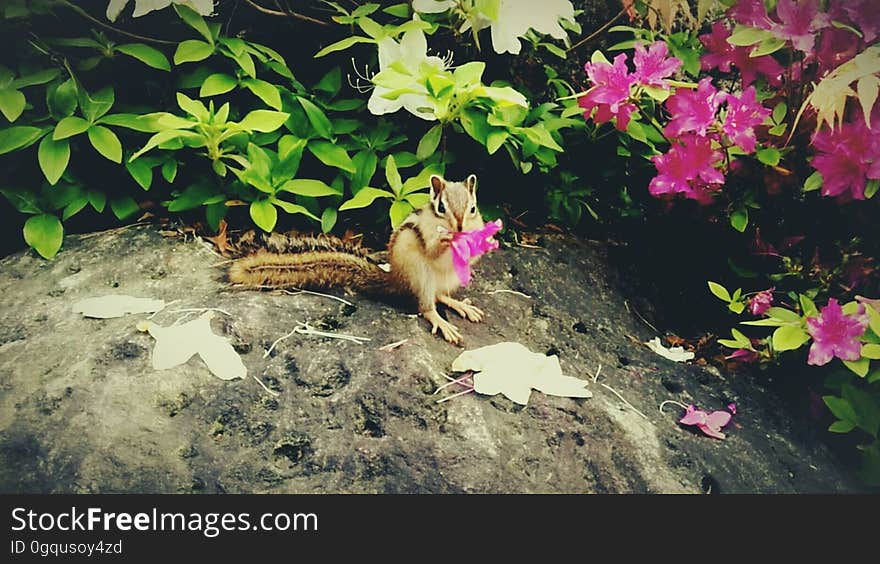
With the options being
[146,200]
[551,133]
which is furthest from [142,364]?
[551,133]

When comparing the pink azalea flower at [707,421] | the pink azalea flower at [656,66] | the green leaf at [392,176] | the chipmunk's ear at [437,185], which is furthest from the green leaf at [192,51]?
the pink azalea flower at [707,421]

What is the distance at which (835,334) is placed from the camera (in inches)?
41.6

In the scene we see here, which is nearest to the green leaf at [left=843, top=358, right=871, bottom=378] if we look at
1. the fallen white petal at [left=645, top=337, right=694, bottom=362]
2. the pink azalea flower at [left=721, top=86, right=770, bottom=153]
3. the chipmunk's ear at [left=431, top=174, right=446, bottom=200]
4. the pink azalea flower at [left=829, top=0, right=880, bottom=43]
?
the fallen white petal at [left=645, top=337, right=694, bottom=362]

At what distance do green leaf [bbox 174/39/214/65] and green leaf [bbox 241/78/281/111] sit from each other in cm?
8

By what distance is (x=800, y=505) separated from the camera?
0.97 m

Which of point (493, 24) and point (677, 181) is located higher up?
point (493, 24)

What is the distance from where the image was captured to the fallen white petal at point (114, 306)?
1.07 meters

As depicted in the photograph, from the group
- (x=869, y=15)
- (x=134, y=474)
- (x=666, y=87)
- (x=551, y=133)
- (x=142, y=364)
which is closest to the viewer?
(x=134, y=474)

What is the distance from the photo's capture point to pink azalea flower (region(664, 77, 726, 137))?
1.19m

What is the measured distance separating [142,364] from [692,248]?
3.20 feet

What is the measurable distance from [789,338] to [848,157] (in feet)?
0.94

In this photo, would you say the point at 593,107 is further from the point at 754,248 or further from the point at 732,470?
the point at 732,470

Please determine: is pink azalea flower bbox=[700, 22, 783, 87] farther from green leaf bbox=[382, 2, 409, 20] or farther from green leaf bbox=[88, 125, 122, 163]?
green leaf bbox=[88, 125, 122, 163]

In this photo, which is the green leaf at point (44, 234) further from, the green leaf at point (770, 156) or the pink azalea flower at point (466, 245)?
the green leaf at point (770, 156)
